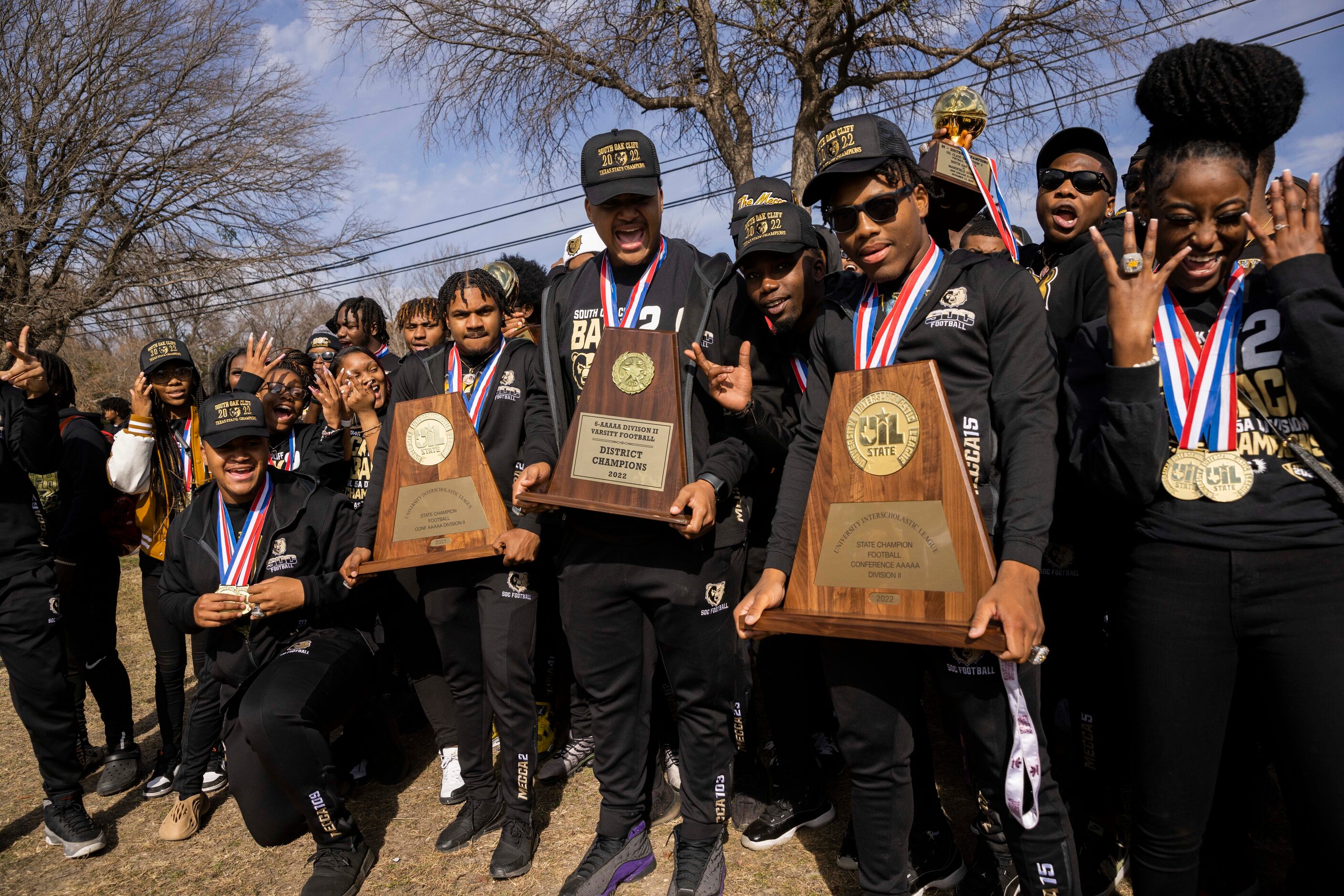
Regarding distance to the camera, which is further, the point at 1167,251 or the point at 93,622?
the point at 93,622

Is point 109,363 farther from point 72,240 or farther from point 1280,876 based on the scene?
point 1280,876

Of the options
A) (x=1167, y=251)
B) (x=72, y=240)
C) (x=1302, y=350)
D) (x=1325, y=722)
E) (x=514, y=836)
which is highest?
(x=72, y=240)

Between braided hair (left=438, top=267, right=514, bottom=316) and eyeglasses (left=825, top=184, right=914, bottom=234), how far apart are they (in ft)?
7.32

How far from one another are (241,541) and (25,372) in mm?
1443

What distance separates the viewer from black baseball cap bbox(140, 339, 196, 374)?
16.5ft

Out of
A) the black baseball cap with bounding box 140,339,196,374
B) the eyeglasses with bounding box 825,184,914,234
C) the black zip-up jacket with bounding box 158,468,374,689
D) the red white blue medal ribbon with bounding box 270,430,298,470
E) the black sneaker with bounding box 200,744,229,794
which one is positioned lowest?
Result: the black sneaker with bounding box 200,744,229,794

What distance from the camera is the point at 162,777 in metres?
5.11

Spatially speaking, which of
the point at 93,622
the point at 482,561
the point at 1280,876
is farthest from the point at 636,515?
the point at 93,622

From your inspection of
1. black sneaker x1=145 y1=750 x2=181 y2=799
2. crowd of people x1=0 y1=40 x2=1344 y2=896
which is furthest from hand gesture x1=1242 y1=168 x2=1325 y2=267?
black sneaker x1=145 y1=750 x2=181 y2=799

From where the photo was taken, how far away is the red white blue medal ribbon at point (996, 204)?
3.61 m

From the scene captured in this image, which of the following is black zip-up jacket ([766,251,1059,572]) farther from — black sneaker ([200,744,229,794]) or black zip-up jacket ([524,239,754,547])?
black sneaker ([200,744,229,794])

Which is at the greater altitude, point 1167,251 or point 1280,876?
point 1167,251

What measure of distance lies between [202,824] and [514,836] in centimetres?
207

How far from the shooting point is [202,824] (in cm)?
462
